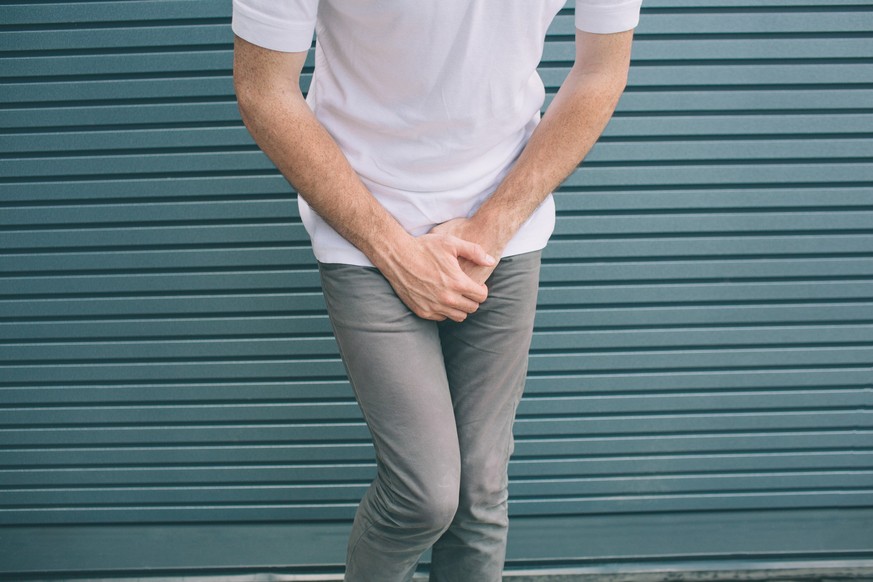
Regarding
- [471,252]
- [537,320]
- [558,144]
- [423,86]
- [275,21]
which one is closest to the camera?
[275,21]

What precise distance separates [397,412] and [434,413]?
8cm

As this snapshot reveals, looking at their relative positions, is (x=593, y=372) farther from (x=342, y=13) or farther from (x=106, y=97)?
(x=106, y=97)

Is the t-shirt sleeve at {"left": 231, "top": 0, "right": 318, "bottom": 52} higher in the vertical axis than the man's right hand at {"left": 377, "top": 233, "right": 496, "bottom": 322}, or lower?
higher

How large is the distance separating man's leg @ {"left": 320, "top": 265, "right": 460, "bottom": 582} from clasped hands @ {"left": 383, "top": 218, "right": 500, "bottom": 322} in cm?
5

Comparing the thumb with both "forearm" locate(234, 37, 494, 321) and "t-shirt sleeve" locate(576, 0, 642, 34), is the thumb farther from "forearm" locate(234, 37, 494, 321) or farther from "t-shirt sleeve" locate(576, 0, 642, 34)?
"t-shirt sleeve" locate(576, 0, 642, 34)

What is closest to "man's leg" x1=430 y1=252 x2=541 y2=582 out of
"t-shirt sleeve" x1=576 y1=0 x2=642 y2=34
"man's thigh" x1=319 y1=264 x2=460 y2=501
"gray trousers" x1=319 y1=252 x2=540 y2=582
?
"gray trousers" x1=319 y1=252 x2=540 y2=582

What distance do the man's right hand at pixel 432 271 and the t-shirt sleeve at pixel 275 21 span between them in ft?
1.53

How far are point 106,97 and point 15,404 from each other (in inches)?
46.3

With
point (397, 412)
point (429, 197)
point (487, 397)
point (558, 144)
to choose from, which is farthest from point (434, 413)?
point (558, 144)

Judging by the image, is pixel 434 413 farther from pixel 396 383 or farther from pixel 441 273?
pixel 441 273

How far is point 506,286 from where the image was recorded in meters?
1.64

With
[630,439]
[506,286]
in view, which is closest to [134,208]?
[506,286]

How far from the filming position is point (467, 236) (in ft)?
5.10

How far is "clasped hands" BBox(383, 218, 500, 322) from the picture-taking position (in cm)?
150
